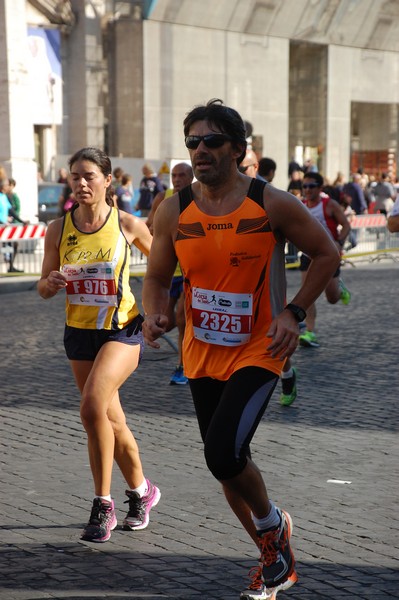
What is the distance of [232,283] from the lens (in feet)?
14.1

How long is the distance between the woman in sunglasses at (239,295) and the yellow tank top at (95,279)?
3.27 ft

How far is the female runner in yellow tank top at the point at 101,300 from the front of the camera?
5.28 metres

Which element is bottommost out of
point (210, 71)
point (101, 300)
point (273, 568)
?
point (273, 568)

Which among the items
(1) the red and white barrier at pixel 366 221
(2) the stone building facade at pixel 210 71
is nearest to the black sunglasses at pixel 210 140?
(1) the red and white barrier at pixel 366 221

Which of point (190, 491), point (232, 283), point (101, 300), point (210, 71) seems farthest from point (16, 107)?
point (232, 283)

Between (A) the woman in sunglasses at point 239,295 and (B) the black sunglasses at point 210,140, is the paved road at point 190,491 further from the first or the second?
(B) the black sunglasses at point 210,140

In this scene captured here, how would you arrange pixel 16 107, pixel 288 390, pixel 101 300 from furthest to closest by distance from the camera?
pixel 16 107 < pixel 288 390 < pixel 101 300

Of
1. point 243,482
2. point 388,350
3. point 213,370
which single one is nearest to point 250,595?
point 243,482

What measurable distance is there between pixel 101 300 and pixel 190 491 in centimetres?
118

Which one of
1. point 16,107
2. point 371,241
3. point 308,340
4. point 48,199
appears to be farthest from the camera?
point 48,199

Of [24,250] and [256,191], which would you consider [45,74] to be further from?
[256,191]

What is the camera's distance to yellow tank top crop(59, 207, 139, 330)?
5.41 m

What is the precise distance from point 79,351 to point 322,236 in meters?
1.54

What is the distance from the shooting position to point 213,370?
4352 millimetres
